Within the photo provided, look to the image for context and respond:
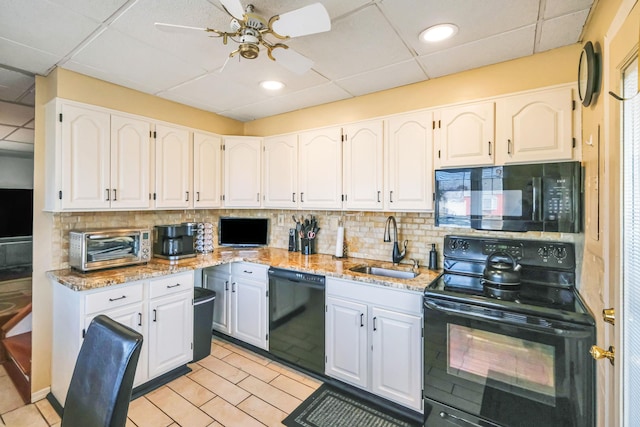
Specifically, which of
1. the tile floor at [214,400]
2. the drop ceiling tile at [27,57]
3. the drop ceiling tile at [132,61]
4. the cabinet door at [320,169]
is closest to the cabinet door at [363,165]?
the cabinet door at [320,169]

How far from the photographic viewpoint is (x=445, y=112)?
2316 millimetres

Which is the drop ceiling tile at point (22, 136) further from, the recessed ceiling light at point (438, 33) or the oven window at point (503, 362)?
the oven window at point (503, 362)

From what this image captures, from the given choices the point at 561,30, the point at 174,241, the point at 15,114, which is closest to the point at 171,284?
the point at 174,241

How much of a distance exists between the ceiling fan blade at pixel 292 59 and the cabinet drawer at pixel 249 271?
1.73 metres

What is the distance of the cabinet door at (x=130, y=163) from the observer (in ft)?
8.33

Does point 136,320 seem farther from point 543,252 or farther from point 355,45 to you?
point 543,252

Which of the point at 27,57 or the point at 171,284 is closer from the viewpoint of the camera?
the point at 27,57

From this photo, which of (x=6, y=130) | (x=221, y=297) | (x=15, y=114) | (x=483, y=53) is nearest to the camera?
(x=483, y=53)

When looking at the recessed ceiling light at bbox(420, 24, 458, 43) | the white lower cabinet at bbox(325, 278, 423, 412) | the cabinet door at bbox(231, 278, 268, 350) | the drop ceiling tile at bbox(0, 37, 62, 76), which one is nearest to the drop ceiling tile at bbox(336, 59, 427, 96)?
the recessed ceiling light at bbox(420, 24, 458, 43)

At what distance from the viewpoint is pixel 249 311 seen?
116 inches

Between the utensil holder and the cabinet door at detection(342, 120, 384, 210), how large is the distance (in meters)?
0.64

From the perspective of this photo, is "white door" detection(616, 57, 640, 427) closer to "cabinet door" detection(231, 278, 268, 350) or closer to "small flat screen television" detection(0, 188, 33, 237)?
"cabinet door" detection(231, 278, 268, 350)

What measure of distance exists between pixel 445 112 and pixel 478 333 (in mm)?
1568

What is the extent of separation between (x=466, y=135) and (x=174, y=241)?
105 inches
